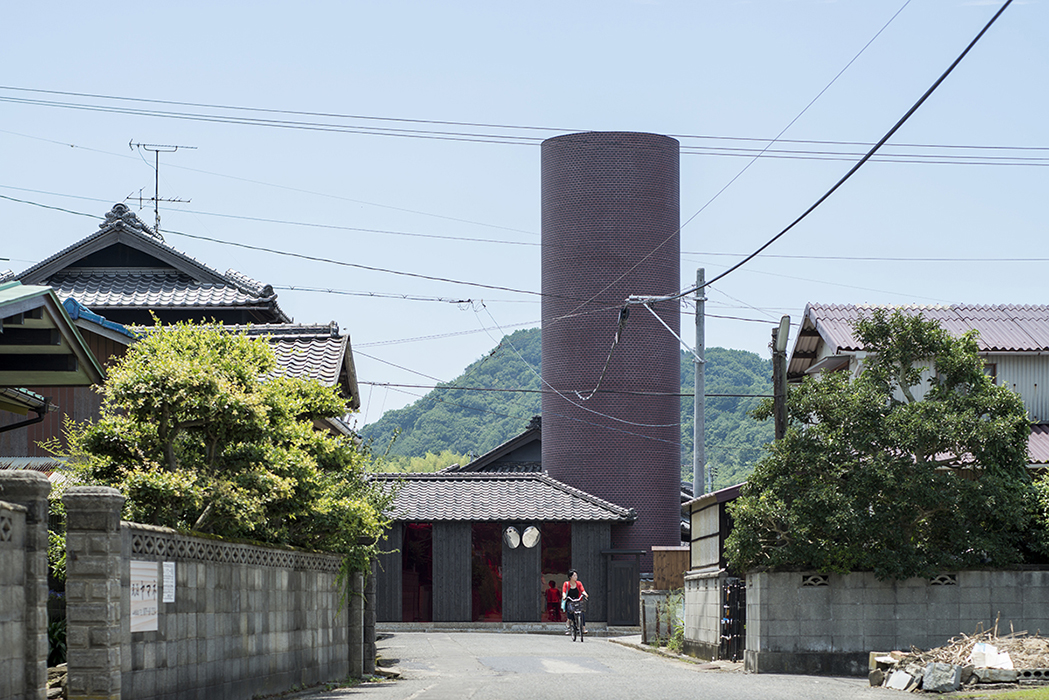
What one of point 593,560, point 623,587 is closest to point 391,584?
point 593,560

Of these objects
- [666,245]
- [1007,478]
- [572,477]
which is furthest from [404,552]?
[1007,478]

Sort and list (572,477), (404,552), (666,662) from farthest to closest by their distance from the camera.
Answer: (572,477), (404,552), (666,662)

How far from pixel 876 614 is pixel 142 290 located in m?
19.9

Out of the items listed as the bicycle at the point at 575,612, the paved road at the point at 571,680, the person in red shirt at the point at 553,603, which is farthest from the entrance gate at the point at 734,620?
the person in red shirt at the point at 553,603

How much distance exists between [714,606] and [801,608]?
369 cm

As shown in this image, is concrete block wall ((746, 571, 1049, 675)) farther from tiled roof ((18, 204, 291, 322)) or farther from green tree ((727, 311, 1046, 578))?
tiled roof ((18, 204, 291, 322))

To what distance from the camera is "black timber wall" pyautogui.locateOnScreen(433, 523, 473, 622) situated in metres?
36.8

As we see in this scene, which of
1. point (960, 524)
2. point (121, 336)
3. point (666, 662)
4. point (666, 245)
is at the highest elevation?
point (666, 245)

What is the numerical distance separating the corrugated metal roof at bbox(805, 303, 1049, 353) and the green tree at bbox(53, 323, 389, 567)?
14198mm

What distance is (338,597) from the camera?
57.0ft

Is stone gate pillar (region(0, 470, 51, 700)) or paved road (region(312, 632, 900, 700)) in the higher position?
stone gate pillar (region(0, 470, 51, 700))

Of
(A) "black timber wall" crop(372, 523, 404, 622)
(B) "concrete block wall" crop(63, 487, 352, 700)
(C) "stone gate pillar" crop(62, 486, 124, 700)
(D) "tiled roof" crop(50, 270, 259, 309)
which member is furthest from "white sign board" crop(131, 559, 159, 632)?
(A) "black timber wall" crop(372, 523, 404, 622)

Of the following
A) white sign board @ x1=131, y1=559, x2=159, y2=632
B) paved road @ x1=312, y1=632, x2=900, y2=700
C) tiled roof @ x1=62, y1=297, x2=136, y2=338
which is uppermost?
tiled roof @ x1=62, y1=297, x2=136, y2=338

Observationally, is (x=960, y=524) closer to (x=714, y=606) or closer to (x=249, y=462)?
(x=714, y=606)
